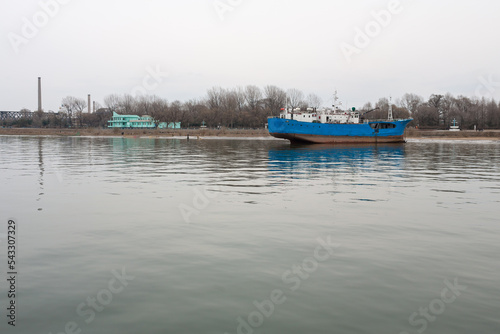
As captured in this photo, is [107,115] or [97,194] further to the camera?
[107,115]

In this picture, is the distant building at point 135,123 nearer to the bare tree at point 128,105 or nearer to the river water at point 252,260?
the bare tree at point 128,105

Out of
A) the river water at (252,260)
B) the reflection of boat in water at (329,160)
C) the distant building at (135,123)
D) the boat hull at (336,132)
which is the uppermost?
the distant building at (135,123)

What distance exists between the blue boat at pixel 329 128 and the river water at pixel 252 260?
1904 inches

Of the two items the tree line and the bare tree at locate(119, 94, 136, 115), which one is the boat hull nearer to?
the tree line

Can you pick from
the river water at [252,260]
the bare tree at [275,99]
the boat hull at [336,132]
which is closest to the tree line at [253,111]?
the bare tree at [275,99]

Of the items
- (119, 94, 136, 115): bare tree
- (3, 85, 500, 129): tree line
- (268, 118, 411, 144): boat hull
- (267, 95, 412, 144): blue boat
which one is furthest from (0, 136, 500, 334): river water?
(119, 94, 136, 115): bare tree

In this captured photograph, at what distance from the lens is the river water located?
6695mm

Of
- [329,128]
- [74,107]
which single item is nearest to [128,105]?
[74,107]

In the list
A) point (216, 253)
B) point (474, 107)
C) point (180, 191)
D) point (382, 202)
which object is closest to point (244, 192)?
point (180, 191)

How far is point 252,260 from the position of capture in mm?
9445

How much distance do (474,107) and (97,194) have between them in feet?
530

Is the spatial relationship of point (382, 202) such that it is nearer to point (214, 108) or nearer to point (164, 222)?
point (164, 222)

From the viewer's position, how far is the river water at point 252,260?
670 centimetres

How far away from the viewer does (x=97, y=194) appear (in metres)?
18.3
